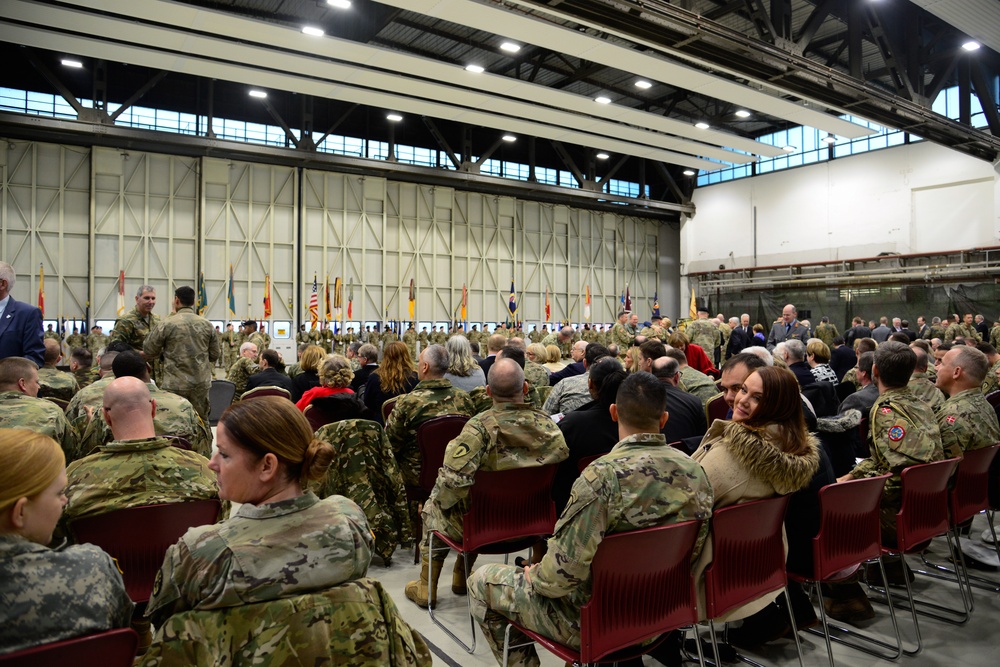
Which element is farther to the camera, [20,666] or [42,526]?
[42,526]

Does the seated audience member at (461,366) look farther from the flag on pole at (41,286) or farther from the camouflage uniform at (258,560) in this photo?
the flag on pole at (41,286)

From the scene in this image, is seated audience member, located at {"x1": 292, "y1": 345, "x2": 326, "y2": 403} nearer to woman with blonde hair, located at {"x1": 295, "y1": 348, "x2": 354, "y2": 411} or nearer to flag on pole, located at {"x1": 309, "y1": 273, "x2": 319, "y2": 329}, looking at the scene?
woman with blonde hair, located at {"x1": 295, "y1": 348, "x2": 354, "y2": 411}

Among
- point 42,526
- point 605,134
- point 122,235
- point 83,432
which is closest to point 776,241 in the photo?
point 605,134

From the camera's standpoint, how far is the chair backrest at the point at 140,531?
2.16 meters

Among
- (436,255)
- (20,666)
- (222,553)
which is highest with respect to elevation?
(436,255)

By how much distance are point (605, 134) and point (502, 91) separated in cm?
395

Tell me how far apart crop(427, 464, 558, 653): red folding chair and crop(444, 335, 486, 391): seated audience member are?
2.00 m

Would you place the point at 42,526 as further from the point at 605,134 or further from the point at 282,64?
the point at 605,134

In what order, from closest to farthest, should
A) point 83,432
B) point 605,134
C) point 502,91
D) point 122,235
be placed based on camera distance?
point 83,432 → point 502,91 → point 122,235 → point 605,134

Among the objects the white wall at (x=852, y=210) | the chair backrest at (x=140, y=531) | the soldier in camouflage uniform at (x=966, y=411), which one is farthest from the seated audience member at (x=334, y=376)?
the white wall at (x=852, y=210)

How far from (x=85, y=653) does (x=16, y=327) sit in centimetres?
355

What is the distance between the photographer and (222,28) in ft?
32.2

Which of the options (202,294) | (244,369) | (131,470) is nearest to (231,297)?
(202,294)

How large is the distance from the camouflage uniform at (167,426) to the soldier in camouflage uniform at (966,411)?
403 centimetres
